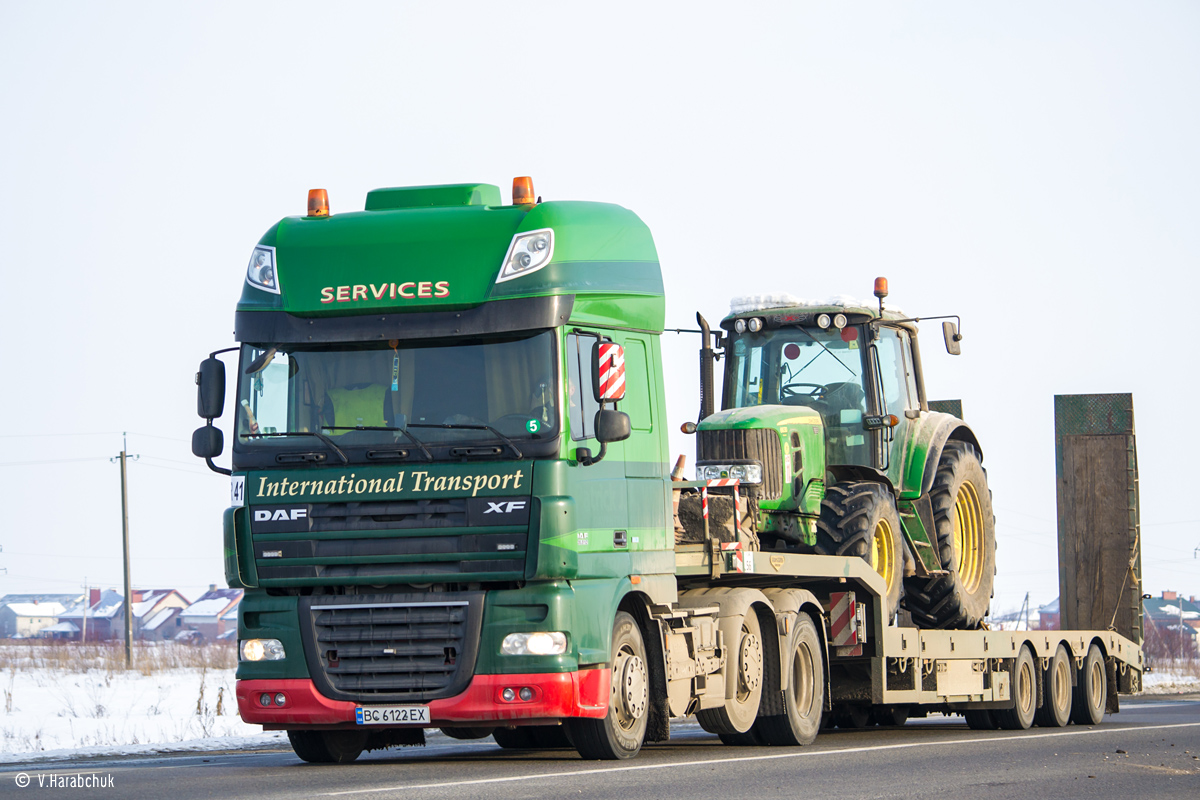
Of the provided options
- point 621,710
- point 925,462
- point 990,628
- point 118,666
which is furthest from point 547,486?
point 118,666

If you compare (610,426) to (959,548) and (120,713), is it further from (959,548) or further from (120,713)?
(120,713)

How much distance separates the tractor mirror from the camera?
11.3 metres

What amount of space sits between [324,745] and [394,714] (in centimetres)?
174

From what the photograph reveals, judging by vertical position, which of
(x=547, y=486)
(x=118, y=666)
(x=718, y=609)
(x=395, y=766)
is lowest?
(x=118, y=666)

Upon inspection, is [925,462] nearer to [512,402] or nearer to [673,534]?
[673,534]

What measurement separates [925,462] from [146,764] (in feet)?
Result: 27.5

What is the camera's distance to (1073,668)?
19594 millimetres

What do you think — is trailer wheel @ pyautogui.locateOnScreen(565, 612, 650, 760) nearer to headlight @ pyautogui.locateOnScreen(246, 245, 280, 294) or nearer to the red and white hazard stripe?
the red and white hazard stripe

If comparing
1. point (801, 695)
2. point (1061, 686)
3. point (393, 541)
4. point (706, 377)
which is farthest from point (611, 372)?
point (1061, 686)

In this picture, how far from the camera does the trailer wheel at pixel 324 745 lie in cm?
1238

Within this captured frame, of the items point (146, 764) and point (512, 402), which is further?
point (146, 764)

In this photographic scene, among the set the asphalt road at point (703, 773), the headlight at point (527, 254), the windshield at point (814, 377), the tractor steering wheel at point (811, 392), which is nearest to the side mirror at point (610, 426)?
the headlight at point (527, 254)

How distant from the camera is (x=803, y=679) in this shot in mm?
14320

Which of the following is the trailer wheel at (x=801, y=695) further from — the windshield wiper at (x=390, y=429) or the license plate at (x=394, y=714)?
the windshield wiper at (x=390, y=429)
